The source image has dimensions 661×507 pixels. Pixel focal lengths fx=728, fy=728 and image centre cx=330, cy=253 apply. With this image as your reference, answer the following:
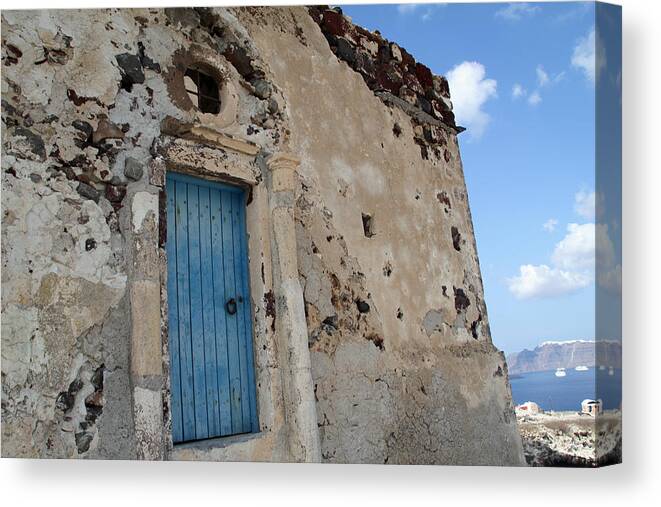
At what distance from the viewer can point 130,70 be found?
3314 millimetres

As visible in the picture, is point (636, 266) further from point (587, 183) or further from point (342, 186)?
point (342, 186)

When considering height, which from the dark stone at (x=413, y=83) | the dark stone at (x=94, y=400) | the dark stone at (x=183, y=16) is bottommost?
the dark stone at (x=94, y=400)

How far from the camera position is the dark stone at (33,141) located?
296 cm

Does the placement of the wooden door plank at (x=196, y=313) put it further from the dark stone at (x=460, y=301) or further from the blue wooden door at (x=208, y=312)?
the dark stone at (x=460, y=301)

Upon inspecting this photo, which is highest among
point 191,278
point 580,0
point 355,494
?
point 580,0

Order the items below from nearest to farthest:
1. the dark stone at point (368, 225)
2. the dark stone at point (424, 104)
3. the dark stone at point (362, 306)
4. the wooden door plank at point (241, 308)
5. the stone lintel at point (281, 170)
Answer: the wooden door plank at point (241, 308), the stone lintel at point (281, 170), the dark stone at point (362, 306), the dark stone at point (368, 225), the dark stone at point (424, 104)

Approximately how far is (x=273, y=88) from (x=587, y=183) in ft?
5.72

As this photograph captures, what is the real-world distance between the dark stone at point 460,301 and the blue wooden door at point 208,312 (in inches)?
80.5

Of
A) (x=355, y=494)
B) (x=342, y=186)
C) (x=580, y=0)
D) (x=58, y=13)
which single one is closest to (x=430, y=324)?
(x=342, y=186)

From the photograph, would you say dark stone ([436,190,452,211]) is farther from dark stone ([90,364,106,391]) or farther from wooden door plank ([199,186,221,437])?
dark stone ([90,364,106,391])

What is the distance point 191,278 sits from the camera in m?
3.44

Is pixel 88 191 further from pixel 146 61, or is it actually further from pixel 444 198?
pixel 444 198

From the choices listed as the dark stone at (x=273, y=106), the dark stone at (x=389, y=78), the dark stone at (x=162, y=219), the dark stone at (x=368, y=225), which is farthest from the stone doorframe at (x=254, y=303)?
the dark stone at (x=389, y=78)

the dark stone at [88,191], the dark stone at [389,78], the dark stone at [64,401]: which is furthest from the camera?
the dark stone at [389,78]
